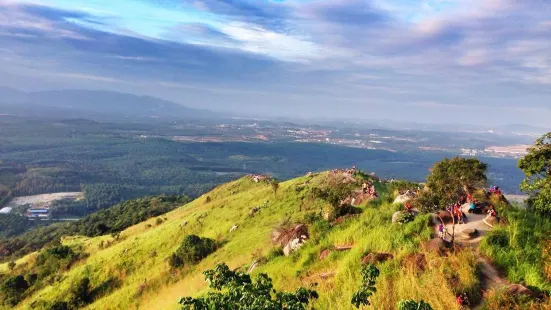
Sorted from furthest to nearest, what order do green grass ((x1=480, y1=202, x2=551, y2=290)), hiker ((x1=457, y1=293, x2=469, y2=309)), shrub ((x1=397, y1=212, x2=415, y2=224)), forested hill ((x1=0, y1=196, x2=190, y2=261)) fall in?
forested hill ((x1=0, y1=196, x2=190, y2=261))
shrub ((x1=397, y1=212, x2=415, y2=224))
green grass ((x1=480, y1=202, x2=551, y2=290))
hiker ((x1=457, y1=293, x2=469, y2=309))

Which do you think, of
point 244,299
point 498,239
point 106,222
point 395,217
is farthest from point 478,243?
point 106,222

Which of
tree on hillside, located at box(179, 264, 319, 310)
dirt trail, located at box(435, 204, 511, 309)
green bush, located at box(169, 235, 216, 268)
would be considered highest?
tree on hillside, located at box(179, 264, 319, 310)

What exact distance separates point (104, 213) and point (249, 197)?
198 ft

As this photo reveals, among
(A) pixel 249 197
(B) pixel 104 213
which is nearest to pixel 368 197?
(A) pixel 249 197

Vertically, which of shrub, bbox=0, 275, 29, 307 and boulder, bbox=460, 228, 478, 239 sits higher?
boulder, bbox=460, 228, 478, 239

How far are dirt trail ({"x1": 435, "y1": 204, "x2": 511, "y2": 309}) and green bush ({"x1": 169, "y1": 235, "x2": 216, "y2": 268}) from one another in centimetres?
1818

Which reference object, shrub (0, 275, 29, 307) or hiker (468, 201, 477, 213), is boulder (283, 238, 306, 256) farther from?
shrub (0, 275, 29, 307)

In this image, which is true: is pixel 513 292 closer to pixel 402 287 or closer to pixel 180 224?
pixel 402 287

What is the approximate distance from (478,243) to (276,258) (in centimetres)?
944

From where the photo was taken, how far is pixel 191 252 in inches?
1076

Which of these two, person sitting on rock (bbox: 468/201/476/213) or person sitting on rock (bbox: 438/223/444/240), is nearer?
person sitting on rock (bbox: 438/223/444/240)

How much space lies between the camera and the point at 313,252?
16.6 m

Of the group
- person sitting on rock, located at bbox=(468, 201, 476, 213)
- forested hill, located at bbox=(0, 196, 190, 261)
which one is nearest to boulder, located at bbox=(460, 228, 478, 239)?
person sitting on rock, located at bbox=(468, 201, 476, 213)

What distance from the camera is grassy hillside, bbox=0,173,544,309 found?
36.1 feet
